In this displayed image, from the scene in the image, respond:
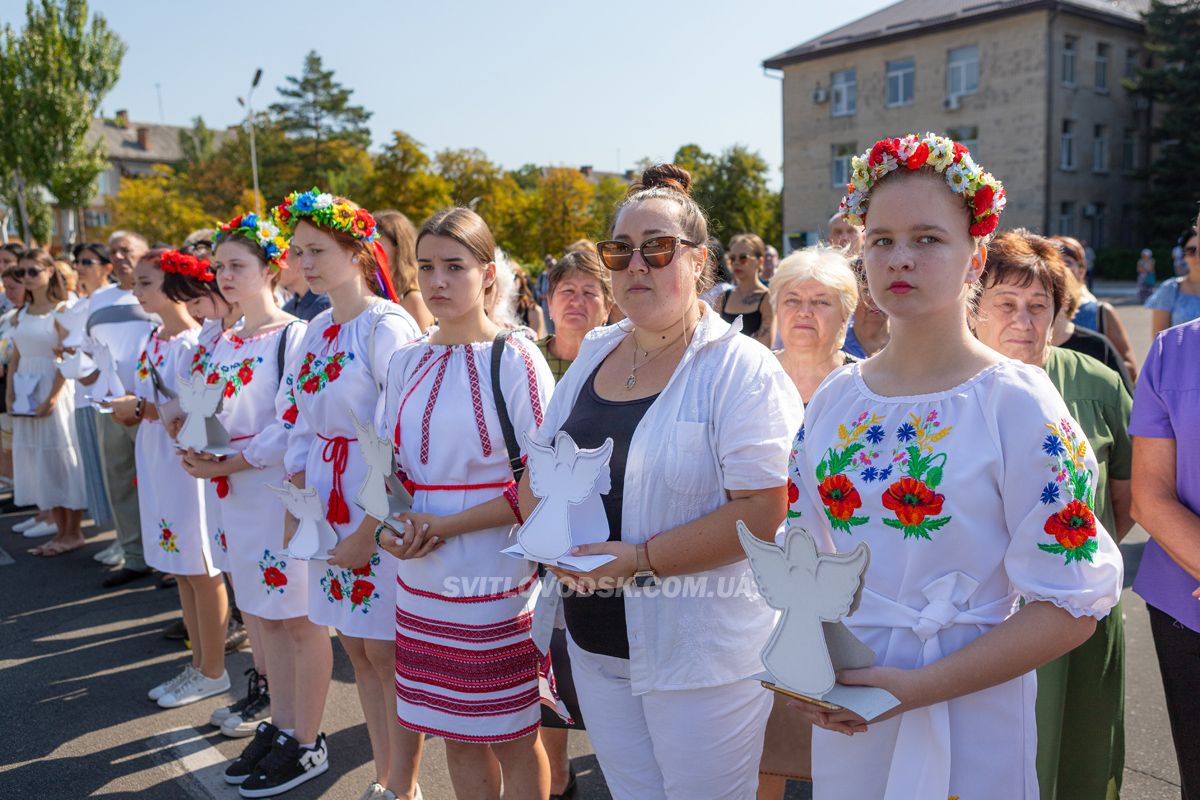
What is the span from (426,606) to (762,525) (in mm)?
1210

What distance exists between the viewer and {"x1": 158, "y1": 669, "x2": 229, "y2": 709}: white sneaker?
4.48 metres

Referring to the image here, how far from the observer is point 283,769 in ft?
12.1

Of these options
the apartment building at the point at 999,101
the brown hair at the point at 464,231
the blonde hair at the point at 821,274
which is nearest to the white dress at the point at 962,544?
the brown hair at the point at 464,231

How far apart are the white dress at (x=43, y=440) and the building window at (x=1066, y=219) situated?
109 ft

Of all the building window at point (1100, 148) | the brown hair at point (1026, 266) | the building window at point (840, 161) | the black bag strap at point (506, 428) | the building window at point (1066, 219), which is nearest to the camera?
the brown hair at point (1026, 266)

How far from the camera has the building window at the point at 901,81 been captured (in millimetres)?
34125

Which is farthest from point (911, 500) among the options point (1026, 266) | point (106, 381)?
point (106, 381)

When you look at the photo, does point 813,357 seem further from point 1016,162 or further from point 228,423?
point 1016,162

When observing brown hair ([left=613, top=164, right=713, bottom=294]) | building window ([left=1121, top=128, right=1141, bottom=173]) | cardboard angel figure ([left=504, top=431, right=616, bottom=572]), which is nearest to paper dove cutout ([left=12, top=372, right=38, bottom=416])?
brown hair ([left=613, top=164, right=713, bottom=294])

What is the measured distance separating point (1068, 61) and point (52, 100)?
118 feet

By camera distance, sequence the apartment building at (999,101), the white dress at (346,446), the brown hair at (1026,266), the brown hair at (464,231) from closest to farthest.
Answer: the brown hair at (1026,266) < the brown hair at (464,231) < the white dress at (346,446) < the apartment building at (999,101)

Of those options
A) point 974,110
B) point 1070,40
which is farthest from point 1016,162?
point 1070,40

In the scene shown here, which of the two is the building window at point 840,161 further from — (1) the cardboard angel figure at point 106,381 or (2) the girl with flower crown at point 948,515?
(2) the girl with flower crown at point 948,515

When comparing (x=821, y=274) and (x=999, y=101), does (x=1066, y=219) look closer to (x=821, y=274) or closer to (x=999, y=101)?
(x=999, y=101)
